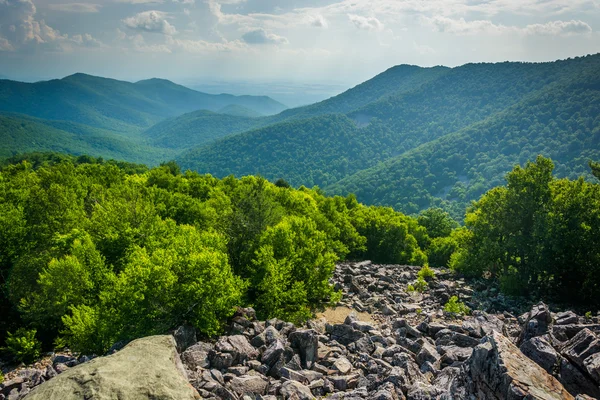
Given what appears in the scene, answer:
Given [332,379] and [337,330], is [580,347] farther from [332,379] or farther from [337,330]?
[337,330]

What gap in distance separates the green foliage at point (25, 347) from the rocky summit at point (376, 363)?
1058 cm

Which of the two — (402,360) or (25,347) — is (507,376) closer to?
(402,360)

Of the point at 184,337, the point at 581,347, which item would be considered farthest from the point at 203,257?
the point at 581,347

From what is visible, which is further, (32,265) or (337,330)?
(32,265)

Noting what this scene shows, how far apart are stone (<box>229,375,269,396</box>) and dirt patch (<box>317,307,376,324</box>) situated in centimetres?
1569

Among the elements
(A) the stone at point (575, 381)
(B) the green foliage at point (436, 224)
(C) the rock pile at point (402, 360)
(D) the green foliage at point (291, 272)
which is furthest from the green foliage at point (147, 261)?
(B) the green foliage at point (436, 224)

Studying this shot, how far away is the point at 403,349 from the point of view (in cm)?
2306

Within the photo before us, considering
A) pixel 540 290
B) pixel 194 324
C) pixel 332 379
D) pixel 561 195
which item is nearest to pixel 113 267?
pixel 194 324

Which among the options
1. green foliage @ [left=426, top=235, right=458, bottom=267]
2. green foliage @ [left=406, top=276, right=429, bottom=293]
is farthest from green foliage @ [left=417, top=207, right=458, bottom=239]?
green foliage @ [left=406, top=276, right=429, bottom=293]

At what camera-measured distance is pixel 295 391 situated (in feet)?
58.3

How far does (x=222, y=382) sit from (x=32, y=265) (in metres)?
33.6

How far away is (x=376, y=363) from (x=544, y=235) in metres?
27.7

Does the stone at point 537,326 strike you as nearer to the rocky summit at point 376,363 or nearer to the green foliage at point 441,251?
the rocky summit at point 376,363

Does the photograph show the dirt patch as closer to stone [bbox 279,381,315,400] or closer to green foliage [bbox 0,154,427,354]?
green foliage [bbox 0,154,427,354]
